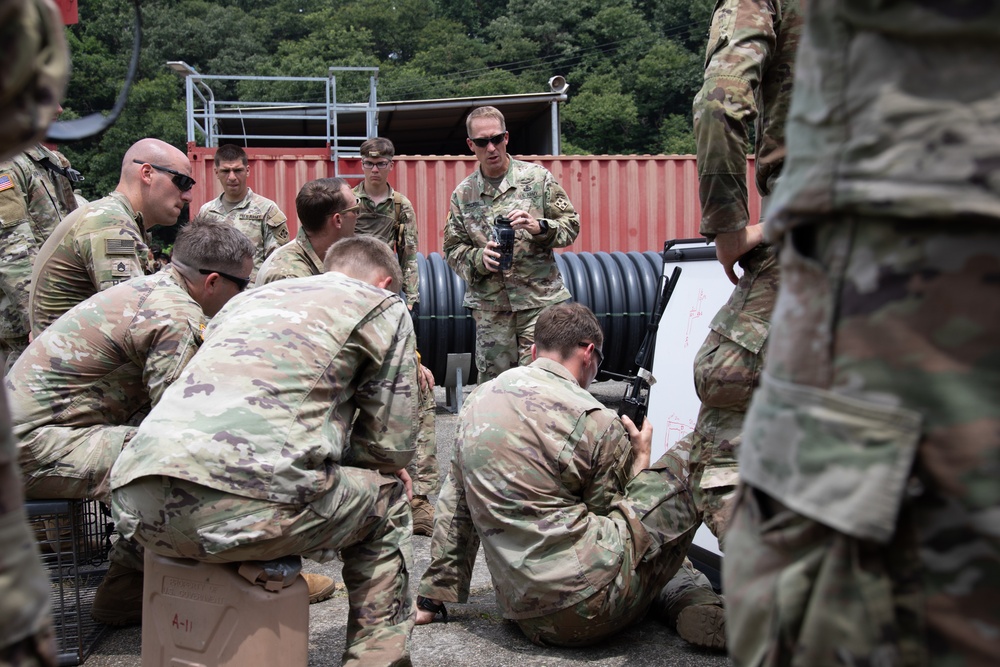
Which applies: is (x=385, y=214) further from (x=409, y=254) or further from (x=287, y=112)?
→ (x=287, y=112)

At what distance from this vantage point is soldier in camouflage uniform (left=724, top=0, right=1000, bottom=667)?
108 centimetres

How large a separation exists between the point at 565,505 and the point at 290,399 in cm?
108

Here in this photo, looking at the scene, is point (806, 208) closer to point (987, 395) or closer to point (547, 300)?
point (987, 395)

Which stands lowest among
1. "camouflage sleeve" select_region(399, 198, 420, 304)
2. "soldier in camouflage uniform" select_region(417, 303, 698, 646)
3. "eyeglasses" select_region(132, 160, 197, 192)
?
"soldier in camouflage uniform" select_region(417, 303, 698, 646)

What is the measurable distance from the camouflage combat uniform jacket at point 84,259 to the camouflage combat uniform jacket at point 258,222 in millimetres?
2514

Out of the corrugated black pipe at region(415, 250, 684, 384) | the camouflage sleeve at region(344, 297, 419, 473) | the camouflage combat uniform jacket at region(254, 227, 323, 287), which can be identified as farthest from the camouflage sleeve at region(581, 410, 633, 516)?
the corrugated black pipe at region(415, 250, 684, 384)

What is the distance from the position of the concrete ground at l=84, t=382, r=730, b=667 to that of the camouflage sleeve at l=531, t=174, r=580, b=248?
245 centimetres

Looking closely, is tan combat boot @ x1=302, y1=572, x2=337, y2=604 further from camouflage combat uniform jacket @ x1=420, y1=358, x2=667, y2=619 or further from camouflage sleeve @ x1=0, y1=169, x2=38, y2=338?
camouflage sleeve @ x1=0, y1=169, x2=38, y2=338

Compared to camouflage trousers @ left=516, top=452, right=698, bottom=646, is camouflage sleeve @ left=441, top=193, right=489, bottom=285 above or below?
above

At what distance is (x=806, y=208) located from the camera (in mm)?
1196

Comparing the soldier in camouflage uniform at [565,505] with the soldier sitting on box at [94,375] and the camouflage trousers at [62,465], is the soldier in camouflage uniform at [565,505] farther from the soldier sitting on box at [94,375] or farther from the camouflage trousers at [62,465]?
the camouflage trousers at [62,465]

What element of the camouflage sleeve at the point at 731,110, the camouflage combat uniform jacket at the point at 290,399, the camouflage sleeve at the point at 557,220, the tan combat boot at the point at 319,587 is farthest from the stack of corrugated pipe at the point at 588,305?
the camouflage sleeve at the point at 731,110

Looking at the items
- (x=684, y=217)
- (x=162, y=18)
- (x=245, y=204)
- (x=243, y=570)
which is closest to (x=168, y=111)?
(x=162, y=18)

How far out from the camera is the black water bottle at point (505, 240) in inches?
220
